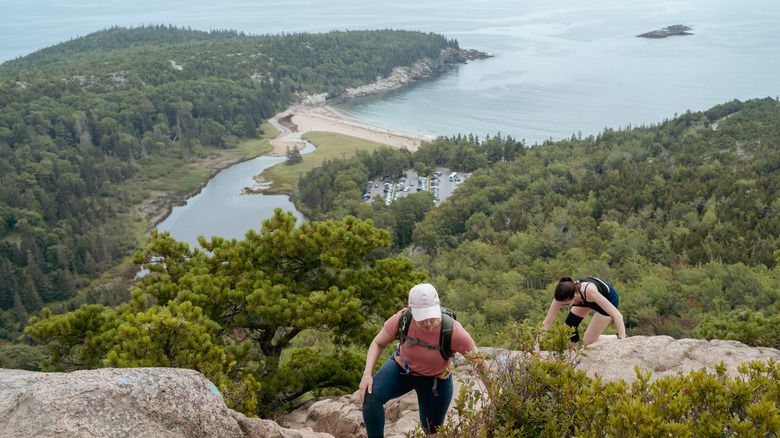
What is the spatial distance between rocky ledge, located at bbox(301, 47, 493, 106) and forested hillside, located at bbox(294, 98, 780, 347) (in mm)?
76220

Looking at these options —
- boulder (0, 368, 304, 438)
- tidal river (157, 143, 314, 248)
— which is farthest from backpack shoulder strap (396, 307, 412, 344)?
tidal river (157, 143, 314, 248)

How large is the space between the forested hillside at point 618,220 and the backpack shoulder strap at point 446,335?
32.2ft

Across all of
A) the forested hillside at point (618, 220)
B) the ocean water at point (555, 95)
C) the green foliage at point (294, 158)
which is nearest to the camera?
the forested hillside at point (618, 220)

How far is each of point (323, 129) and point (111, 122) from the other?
146ft

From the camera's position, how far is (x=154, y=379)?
5625mm

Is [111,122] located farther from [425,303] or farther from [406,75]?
[425,303]

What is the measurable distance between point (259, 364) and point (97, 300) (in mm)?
52177

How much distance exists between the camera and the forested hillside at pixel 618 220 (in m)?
31.2

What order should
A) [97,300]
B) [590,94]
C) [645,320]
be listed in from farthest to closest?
[590,94] → [97,300] → [645,320]

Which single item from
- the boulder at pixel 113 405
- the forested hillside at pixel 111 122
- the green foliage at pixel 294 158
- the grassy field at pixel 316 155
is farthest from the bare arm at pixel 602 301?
the green foliage at pixel 294 158

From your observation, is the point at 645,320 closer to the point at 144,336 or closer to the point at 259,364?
the point at 259,364

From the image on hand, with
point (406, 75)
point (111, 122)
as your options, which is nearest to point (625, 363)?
point (111, 122)

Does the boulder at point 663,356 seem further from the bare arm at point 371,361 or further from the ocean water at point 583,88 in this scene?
the ocean water at point 583,88

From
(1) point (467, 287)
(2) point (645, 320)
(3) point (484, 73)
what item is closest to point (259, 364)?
(2) point (645, 320)
